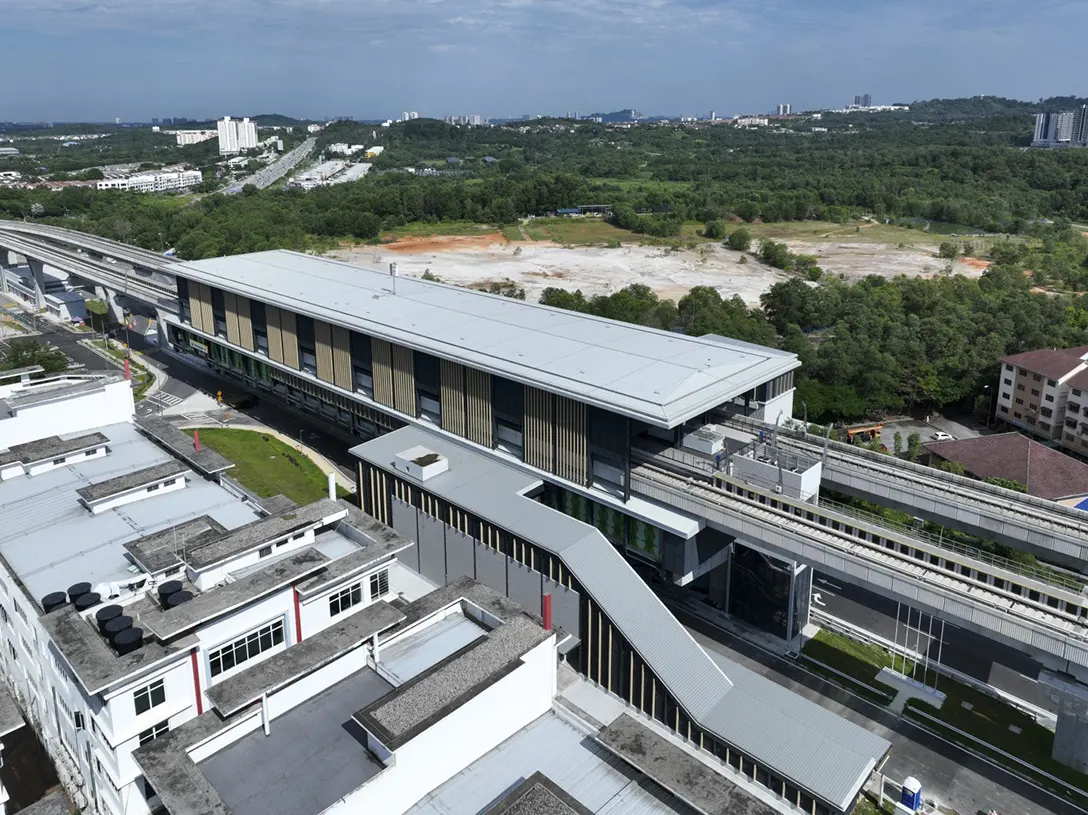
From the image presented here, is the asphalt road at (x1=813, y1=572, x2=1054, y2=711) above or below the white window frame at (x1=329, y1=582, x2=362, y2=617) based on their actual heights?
below

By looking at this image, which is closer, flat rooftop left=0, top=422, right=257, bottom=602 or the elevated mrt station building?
the elevated mrt station building

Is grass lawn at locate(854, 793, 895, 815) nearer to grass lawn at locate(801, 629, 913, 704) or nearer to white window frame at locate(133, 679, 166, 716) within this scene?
grass lawn at locate(801, 629, 913, 704)

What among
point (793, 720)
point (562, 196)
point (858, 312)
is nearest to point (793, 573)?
point (793, 720)

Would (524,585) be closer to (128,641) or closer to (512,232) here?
(128,641)

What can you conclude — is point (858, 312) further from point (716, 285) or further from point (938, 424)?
point (716, 285)

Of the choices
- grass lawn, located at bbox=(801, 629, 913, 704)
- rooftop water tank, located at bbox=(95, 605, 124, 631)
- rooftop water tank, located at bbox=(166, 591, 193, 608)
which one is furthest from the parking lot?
rooftop water tank, located at bbox=(95, 605, 124, 631)

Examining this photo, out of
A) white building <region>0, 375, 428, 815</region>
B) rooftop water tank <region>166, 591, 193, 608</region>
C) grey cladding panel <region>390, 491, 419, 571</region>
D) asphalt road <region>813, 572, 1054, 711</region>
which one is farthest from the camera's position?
grey cladding panel <region>390, 491, 419, 571</region>

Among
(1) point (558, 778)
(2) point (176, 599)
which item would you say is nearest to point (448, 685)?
(1) point (558, 778)
